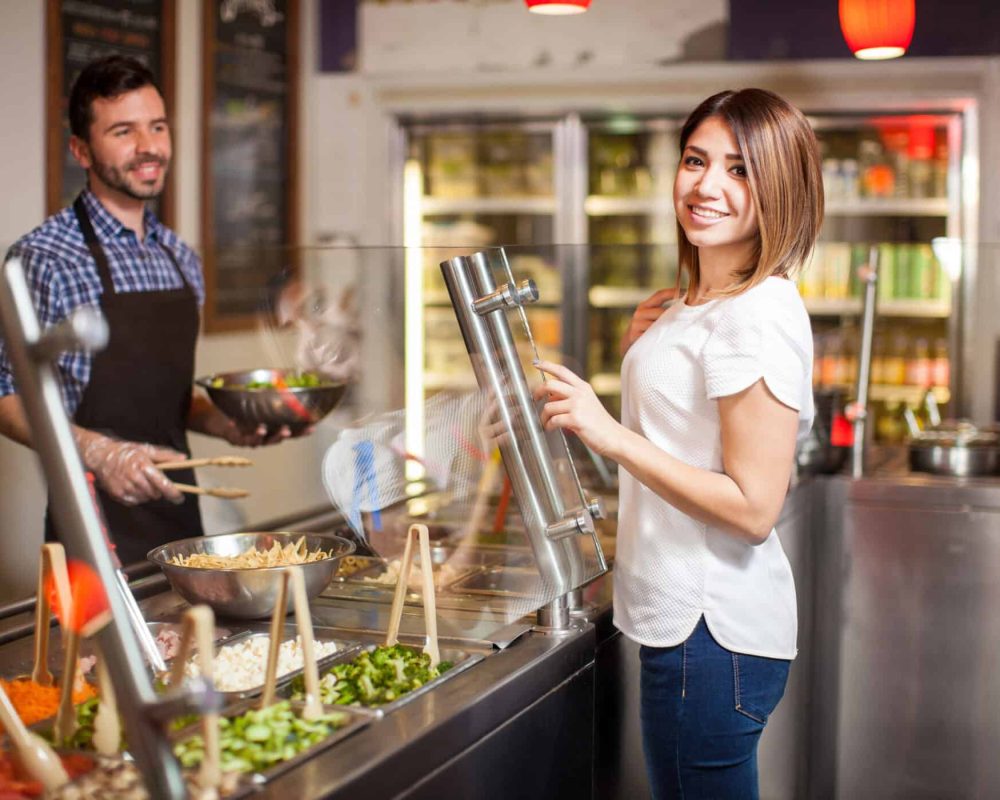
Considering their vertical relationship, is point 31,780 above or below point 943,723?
above

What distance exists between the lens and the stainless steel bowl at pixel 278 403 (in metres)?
2.77

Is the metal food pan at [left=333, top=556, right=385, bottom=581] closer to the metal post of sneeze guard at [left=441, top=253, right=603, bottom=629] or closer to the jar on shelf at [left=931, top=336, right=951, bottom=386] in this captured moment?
the metal post of sneeze guard at [left=441, top=253, right=603, bottom=629]

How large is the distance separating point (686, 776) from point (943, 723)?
1658mm

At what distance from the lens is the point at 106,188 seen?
3.04m

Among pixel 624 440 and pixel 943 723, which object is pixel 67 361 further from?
pixel 943 723

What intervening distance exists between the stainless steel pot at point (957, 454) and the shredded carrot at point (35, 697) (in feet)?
7.84

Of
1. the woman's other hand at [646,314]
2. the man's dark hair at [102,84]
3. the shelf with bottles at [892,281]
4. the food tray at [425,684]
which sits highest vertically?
the man's dark hair at [102,84]

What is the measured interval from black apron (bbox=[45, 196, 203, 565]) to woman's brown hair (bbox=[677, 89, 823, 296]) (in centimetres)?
157

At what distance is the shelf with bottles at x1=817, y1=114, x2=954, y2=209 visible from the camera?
541cm

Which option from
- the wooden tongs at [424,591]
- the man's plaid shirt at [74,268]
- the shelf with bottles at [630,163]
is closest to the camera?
the wooden tongs at [424,591]

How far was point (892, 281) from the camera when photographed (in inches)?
208

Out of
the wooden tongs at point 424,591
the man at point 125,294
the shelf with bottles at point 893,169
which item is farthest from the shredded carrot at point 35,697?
the shelf with bottles at point 893,169

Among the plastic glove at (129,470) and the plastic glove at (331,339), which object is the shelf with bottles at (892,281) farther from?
the plastic glove at (129,470)

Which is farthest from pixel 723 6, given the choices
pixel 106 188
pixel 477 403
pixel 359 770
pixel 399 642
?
pixel 359 770
